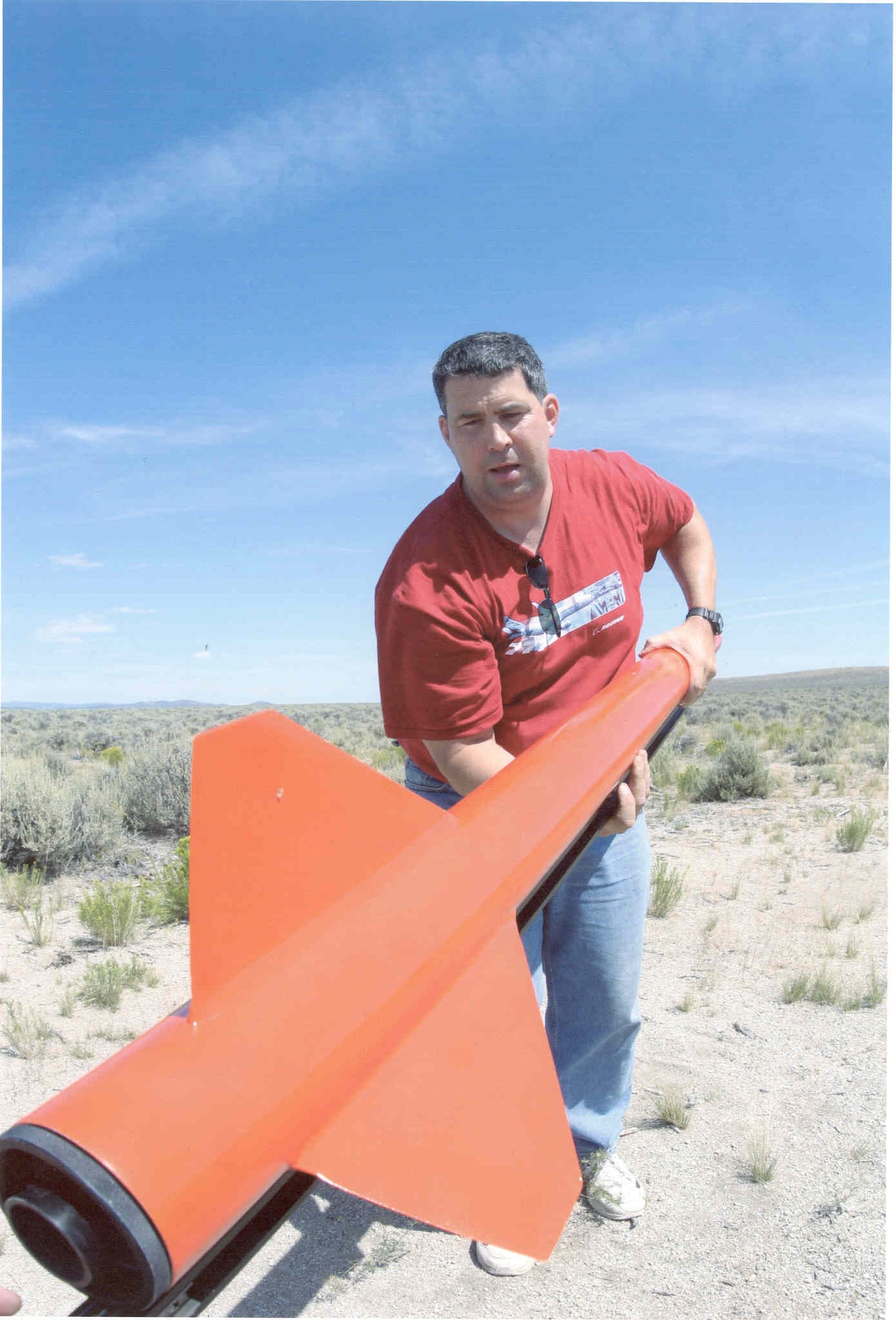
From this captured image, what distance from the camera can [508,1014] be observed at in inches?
75.8

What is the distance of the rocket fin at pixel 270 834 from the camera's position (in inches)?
73.0

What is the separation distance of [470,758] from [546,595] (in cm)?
65

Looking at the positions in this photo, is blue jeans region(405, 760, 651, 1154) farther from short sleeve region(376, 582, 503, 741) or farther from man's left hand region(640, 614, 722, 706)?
man's left hand region(640, 614, 722, 706)

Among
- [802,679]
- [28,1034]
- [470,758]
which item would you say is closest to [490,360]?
[470,758]

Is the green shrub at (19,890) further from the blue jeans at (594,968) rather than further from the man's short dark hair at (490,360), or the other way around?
the man's short dark hair at (490,360)

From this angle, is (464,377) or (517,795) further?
(464,377)

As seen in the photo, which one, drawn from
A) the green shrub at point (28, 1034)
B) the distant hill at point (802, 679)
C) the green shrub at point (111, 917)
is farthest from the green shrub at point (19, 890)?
the distant hill at point (802, 679)

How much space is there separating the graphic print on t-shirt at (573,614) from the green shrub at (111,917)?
4463mm

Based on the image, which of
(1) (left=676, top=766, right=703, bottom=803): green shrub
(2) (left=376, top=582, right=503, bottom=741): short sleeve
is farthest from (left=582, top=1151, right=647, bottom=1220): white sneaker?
(1) (left=676, top=766, right=703, bottom=803): green shrub

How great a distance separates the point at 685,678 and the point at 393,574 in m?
1.36

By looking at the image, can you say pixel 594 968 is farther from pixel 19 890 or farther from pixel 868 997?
pixel 19 890

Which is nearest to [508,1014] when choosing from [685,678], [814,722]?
[685,678]

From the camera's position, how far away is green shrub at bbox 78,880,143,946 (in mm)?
6145

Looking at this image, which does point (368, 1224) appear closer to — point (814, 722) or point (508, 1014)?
point (508, 1014)
